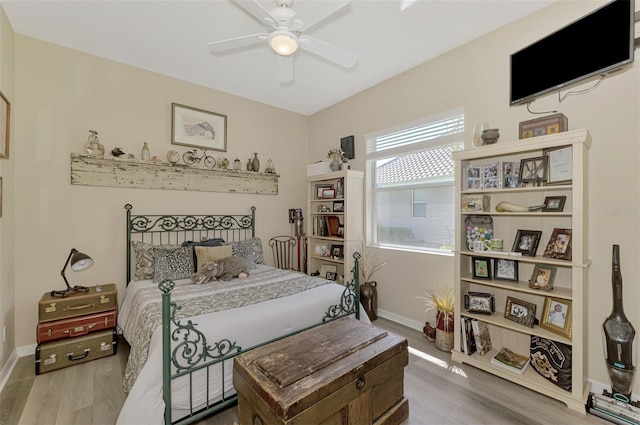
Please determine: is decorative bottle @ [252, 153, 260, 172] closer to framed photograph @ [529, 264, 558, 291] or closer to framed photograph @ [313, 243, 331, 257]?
framed photograph @ [313, 243, 331, 257]

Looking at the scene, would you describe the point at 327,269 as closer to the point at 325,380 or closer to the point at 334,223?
the point at 334,223

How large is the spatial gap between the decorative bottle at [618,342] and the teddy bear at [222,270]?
3007mm

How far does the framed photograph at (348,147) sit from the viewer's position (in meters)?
4.07

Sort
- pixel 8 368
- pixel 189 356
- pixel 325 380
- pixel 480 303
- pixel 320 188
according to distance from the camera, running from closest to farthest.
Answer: pixel 325 380, pixel 189 356, pixel 8 368, pixel 480 303, pixel 320 188

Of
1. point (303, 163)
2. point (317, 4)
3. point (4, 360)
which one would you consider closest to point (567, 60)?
point (317, 4)

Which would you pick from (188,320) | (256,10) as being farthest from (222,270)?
(256,10)

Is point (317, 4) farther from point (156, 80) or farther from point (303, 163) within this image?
point (303, 163)

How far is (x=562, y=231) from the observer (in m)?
2.17

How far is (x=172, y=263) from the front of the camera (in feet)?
9.61

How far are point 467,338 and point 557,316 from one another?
28.0 inches

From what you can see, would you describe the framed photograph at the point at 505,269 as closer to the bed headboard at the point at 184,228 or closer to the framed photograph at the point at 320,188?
the framed photograph at the point at 320,188

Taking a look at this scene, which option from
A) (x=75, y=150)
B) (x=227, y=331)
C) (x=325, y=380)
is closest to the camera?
(x=325, y=380)

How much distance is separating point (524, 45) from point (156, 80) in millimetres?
3898

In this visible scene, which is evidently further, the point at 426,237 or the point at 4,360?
the point at 426,237
